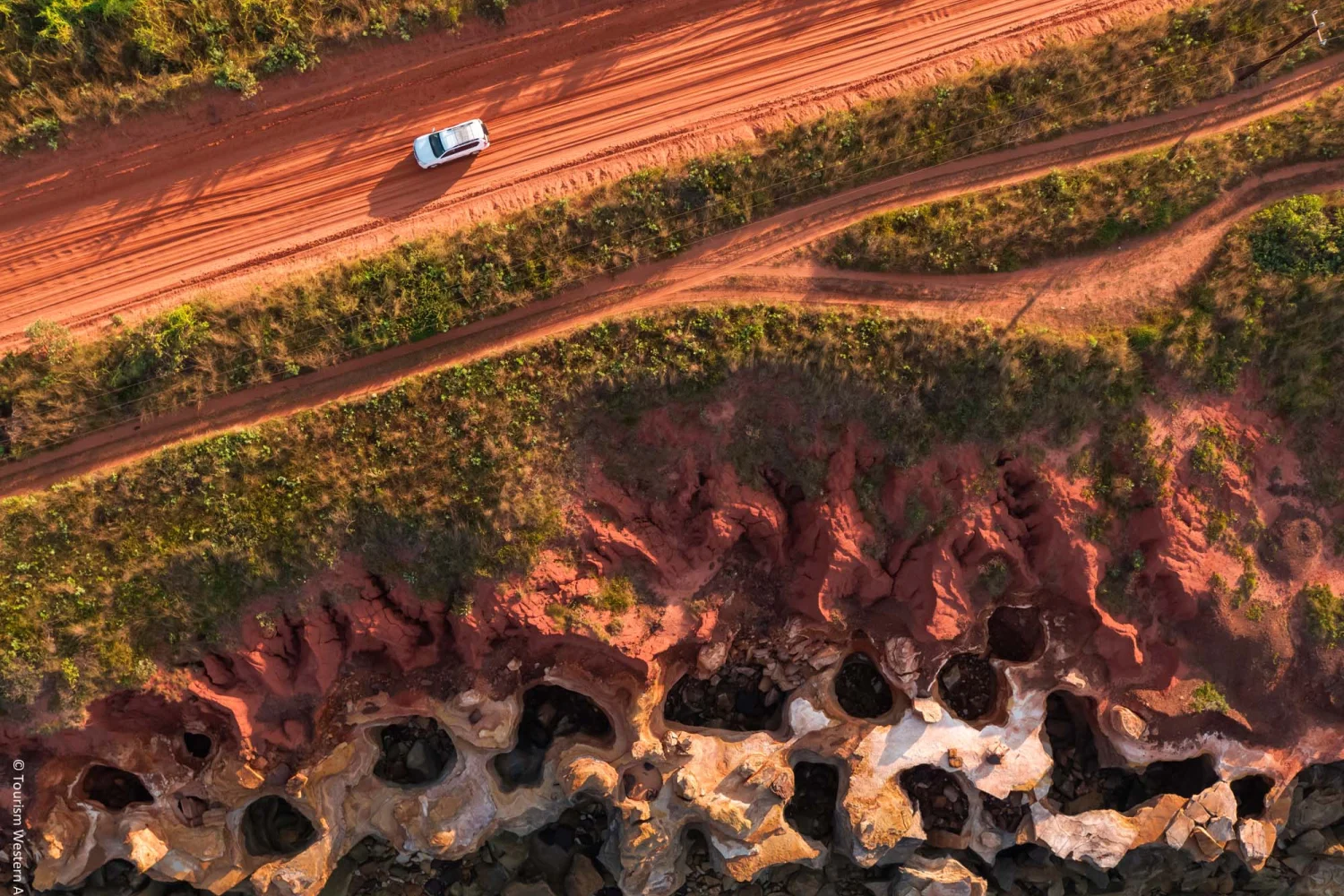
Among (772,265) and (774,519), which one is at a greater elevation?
→ (772,265)

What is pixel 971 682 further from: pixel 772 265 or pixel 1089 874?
pixel 772 265

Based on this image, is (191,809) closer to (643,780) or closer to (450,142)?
(643,780)

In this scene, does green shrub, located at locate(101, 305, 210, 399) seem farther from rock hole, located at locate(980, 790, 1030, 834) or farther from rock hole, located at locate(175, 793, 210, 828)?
rock hole, located at locate(980, 790, 1030, 834)

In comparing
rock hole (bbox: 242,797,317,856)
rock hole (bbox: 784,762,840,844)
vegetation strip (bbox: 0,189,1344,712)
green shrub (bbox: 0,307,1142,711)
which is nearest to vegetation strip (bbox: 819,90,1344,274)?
vegetation strip (bbox: 0,189,1344,712)

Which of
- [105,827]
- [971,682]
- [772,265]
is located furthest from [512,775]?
[772,265]

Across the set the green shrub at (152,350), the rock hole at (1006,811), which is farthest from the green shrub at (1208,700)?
the green shrub at (152,350)

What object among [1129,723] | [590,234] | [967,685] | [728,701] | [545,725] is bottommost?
[1129,723]

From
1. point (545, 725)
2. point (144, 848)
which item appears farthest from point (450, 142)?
point (144, 848)
